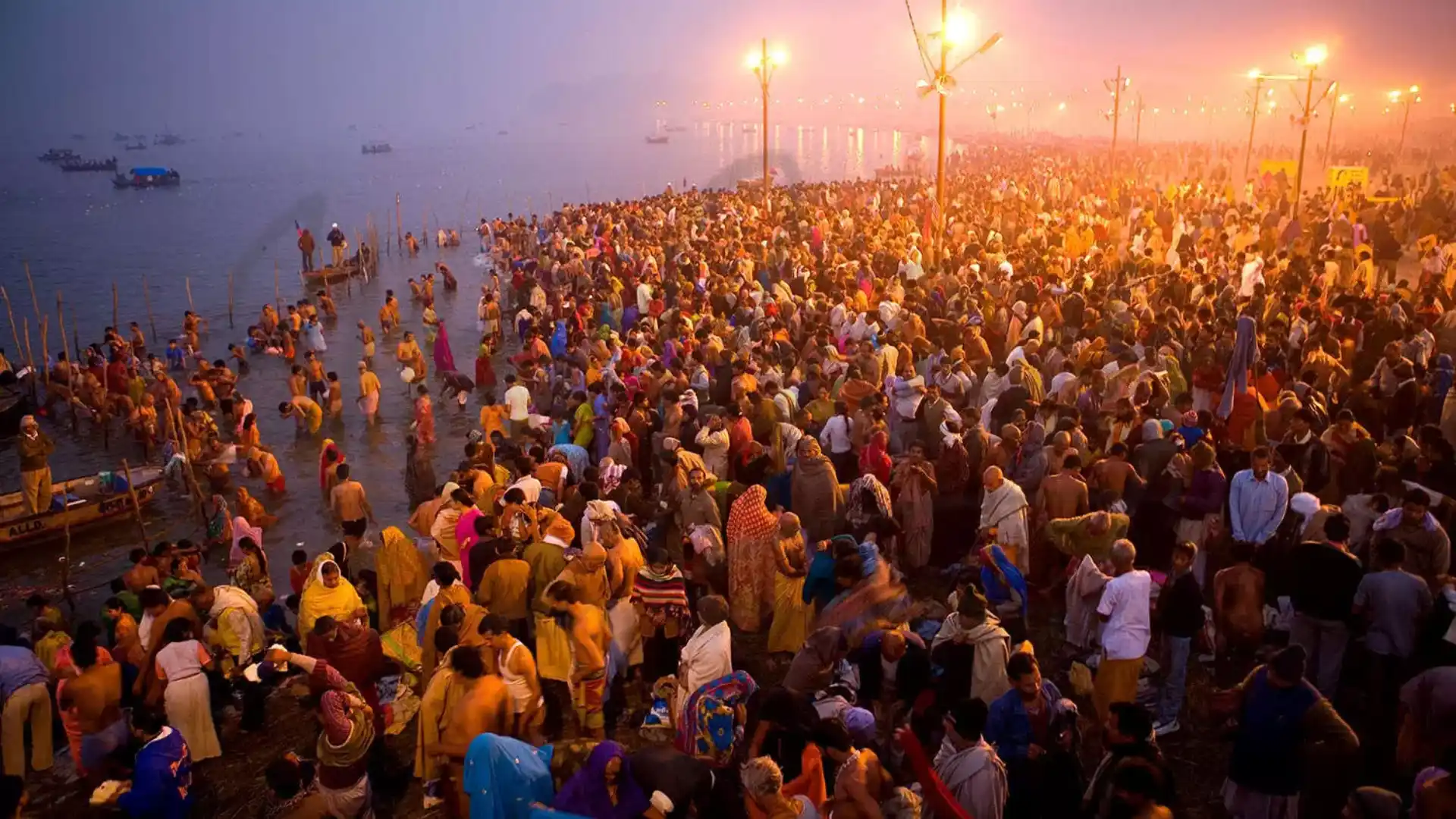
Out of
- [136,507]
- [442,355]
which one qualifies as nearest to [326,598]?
[136,507]

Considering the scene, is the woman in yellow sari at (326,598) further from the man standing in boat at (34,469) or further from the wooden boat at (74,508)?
the man standing in boat at (34,469)

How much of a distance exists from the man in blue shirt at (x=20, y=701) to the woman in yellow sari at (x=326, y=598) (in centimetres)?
172

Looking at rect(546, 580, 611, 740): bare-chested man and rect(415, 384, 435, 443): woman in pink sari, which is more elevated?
rect(546, 580, 611, 740): bare-chested man

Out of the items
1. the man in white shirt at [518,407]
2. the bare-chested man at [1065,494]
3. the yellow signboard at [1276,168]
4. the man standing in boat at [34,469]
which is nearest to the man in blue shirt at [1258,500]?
the bare-chested man at [1065,494]

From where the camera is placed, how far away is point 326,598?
686 cm

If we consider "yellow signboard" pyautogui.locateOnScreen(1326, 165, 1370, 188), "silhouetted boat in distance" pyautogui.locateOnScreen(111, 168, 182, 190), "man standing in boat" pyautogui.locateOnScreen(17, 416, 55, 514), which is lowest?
"man standing in boat" pyautogui.locateOnScreen(17, 416, 55, 514)

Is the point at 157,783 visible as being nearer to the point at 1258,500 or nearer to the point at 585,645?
the point at 585,645

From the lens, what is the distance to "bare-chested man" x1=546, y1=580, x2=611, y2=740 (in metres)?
6.07

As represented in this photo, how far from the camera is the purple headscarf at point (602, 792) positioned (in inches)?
180

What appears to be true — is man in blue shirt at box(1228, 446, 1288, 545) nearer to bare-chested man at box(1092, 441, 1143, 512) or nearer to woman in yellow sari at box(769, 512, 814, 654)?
bare-chested man at box(1092, 441, 1143, 512)

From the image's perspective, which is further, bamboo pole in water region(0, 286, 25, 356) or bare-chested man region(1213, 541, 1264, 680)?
bamboo pole in water region(0, 286, 25, 356)

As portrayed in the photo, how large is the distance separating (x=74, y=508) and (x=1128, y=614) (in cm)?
1227

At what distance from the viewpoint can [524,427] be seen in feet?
43.5

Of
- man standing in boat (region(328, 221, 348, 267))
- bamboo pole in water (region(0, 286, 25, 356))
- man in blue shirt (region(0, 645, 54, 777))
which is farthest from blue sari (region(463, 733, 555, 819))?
man standing in boat (region(328, 221, 348, 267))
